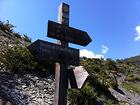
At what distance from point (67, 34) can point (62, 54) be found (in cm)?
45

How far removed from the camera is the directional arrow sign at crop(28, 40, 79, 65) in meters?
7.65

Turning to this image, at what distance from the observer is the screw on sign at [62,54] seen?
777cm

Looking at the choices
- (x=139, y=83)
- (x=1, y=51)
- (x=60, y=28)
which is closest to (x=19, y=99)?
(x=1, y=51)

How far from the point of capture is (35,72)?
15164 millimetres

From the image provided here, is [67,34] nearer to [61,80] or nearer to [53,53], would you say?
[53,53]

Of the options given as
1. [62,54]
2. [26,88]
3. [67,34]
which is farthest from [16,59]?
[62,54]

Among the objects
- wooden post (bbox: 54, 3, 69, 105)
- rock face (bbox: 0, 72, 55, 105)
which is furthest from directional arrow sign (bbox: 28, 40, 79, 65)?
rock face (bbox: 0, 72, 55, 105)

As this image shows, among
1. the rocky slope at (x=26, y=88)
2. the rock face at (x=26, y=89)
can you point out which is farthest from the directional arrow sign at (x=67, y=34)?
the rock face at (x=26, y=89)

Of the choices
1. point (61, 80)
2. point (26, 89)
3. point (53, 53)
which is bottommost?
point (61, 80)

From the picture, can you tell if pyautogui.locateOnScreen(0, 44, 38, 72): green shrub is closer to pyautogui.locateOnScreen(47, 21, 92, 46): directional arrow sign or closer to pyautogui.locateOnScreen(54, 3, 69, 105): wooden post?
pyautogui.locateOnScreen(47, 21, 92, 46): directional arrow sign

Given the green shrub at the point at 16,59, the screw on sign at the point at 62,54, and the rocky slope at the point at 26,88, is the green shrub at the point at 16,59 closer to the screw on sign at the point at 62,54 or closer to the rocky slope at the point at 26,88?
the rocky slope at the point at 26,88

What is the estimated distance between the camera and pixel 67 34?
26.9 feet

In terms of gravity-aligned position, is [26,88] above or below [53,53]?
below

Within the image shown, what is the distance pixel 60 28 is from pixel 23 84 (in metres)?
5.70
